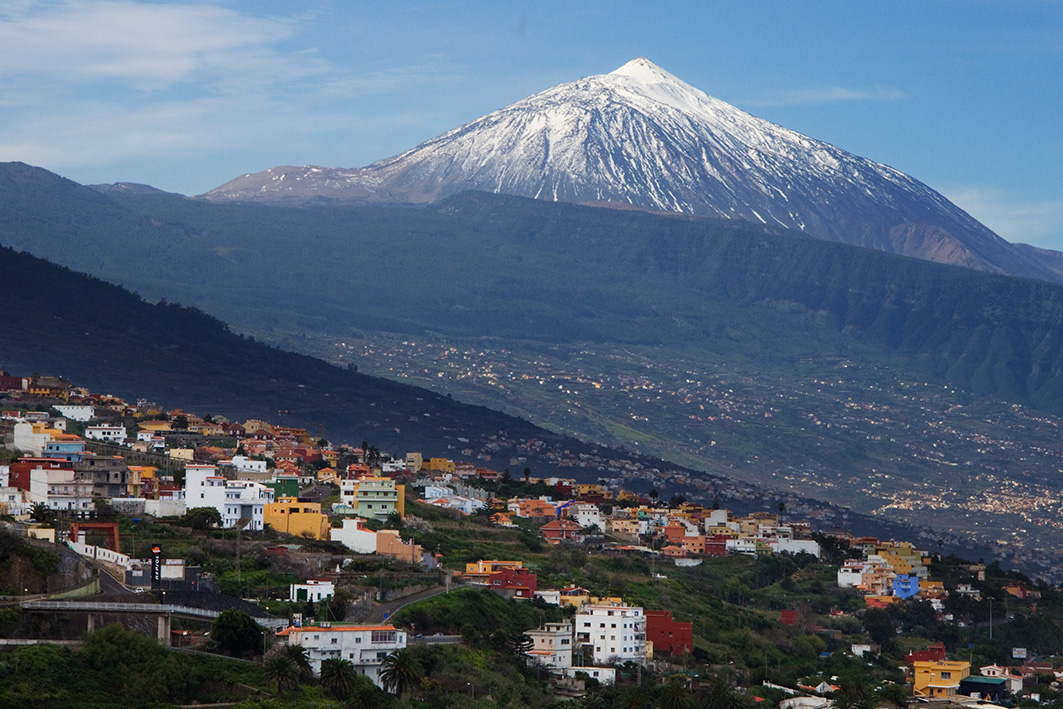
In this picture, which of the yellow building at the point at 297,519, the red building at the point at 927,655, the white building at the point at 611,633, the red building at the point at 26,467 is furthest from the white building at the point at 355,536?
the red building at the point at 927,655

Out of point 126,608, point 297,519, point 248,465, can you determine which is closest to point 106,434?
point 248,465

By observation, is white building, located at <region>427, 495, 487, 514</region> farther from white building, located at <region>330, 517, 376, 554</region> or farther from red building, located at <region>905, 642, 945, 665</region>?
red building, located at <region>905, 642, 945, 665</region>

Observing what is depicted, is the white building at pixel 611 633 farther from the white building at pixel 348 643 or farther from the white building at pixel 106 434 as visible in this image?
the white building at pixel 106 434

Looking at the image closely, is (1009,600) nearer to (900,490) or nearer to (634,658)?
(634,658)

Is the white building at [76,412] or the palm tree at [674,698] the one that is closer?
the palm tree at [674,698]

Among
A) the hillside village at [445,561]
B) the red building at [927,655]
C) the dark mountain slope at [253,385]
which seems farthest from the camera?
the dark mountain slope at [253,385]

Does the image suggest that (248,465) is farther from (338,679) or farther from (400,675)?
(338,679)

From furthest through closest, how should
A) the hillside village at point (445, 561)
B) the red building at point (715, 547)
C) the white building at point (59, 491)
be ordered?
the red building at point (715, 547) < the white building at point (59, 491) < the hillside village at point (445, 561)
